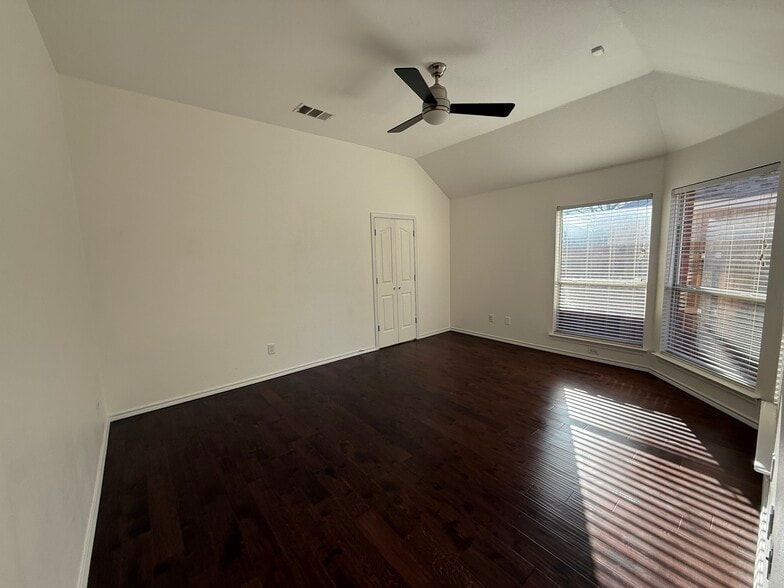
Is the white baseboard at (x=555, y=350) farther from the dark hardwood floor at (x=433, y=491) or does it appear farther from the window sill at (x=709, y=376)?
the dark hardwood floor at (x=433, y=491)

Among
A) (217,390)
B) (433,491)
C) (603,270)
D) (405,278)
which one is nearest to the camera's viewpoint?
(433,491)

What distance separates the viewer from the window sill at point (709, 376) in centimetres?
263

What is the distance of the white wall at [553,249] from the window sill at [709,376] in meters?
0.04

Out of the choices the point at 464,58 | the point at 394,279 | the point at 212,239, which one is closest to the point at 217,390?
the point at 212,239

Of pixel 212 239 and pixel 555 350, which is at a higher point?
pixel 212 239

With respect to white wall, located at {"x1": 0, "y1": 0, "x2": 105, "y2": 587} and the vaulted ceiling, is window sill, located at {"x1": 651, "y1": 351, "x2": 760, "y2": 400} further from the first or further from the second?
white wall, located at {"x1": 0, "y1": 0, "x2": 105, "y2": 587}

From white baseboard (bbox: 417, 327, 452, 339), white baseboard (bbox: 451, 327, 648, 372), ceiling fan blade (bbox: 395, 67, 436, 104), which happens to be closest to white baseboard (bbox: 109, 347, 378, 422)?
white baseboard (bbox: 417, 327, 452, 339)

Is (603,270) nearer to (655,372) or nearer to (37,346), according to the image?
(655,372)

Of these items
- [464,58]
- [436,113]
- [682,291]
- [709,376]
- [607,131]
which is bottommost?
[709,376]

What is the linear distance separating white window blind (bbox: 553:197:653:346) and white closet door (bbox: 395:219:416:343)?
2.20 meters

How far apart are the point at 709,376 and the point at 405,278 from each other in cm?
373

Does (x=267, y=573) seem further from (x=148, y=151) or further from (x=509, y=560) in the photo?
(x=148, y=151)

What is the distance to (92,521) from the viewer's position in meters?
1.75

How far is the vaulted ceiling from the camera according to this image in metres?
1.93
